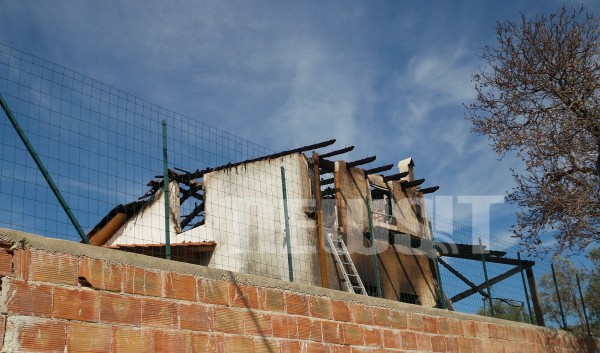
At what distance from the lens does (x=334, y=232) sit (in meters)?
16.1

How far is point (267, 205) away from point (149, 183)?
385cm

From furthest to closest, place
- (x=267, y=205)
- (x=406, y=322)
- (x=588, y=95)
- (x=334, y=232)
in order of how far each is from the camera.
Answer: (x=334, y=232) < (x=588, y=95) < (x=267, y=205) < (x=406, y=322)

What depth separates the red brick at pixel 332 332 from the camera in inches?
265

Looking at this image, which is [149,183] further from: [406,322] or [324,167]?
[324,167]

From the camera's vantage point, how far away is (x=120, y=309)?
Result: 15.6ft

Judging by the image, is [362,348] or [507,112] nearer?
[362,348]

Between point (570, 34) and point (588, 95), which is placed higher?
point (570, 34)

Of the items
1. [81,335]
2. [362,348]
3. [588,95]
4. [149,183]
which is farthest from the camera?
[588,95]

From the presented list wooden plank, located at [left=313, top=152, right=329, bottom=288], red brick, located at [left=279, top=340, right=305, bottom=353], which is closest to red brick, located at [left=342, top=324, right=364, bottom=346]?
red brick, located at [left=279, top=340, right=305, bottom=353]

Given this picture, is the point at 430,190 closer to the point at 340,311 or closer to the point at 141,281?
the point at 340,311

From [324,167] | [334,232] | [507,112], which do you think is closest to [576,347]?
[507,112]

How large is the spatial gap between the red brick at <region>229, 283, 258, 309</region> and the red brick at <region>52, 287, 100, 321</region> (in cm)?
147

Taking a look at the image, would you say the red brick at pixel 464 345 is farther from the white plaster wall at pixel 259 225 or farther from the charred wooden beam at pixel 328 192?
the charred wooden beam at pixel 328 192

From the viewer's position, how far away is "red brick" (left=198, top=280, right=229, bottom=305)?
555 centimetres
